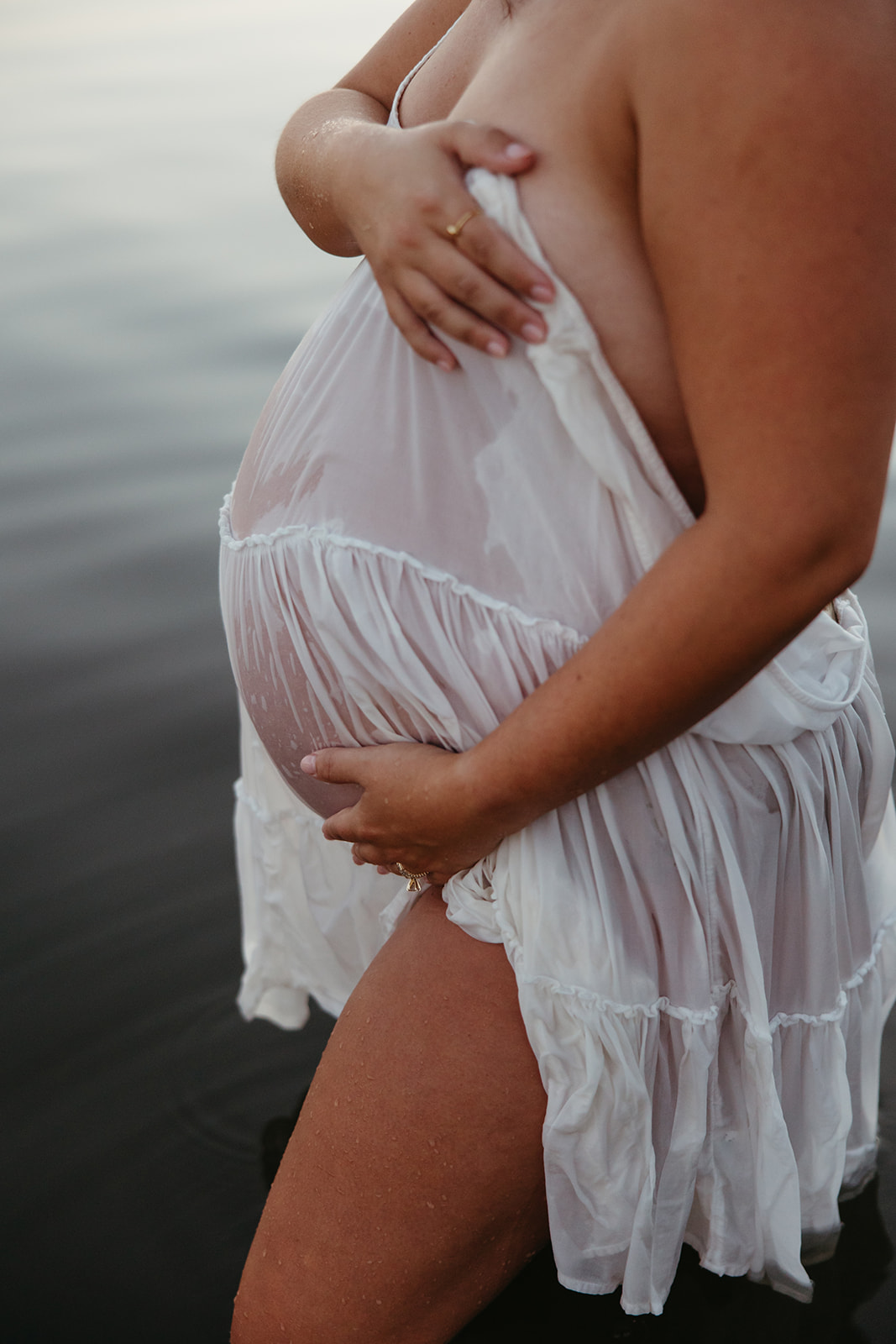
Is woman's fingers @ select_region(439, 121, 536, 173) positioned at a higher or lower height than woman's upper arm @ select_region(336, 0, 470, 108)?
lower

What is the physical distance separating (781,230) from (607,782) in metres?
0.41

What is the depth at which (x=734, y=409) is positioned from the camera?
0.70 m

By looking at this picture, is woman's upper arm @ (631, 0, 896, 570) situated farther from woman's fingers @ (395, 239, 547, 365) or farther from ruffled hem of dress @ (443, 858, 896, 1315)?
ruffled hem of dress @ (443, 858, 896, 1315)

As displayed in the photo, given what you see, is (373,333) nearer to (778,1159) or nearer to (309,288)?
(778,1159)

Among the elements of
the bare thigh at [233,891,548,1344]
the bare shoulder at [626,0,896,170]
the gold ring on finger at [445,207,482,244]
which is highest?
the bare shoulder at [626,0,896,170]

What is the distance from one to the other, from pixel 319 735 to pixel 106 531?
1.94 m

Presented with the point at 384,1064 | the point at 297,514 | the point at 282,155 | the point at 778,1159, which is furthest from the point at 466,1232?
the point at 282,155

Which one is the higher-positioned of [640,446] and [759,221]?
[759,221]

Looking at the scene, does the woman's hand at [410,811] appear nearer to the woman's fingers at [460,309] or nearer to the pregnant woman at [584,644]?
the pregnant woman at [584,644]

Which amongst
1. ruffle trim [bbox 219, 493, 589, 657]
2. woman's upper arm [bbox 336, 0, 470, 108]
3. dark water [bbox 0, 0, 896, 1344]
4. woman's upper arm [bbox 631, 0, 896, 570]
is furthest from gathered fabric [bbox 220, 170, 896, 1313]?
dark water [bbox 0, 0, 896, 1344]

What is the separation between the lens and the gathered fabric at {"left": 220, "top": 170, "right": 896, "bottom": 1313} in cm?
88

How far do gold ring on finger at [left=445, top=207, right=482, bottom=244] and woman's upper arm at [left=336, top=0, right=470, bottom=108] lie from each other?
0.47 metres

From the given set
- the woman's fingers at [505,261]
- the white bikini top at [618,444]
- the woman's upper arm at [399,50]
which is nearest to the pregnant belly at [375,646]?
the white bikini top at [618,444]

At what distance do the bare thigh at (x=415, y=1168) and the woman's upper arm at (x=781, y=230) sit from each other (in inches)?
17.5
